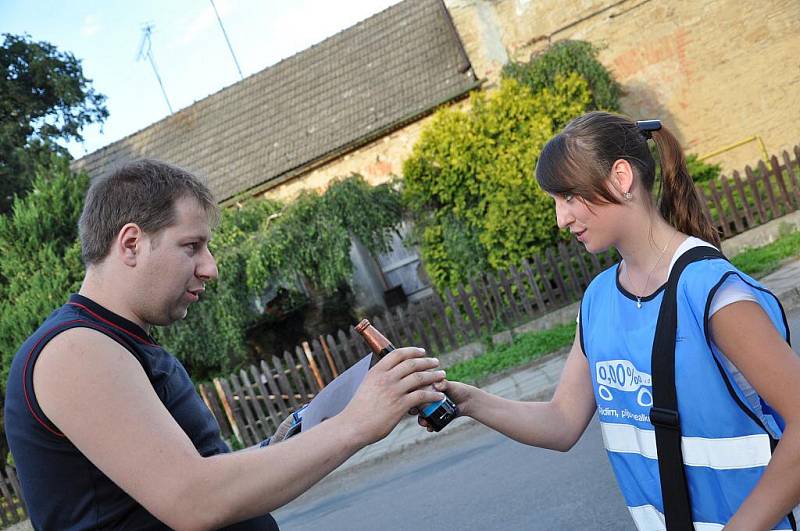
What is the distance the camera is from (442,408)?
6.53 ft

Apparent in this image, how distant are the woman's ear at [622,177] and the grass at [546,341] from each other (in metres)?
7.74

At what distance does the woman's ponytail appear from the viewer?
2.04 m

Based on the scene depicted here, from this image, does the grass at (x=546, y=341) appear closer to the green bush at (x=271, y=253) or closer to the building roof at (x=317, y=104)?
the green bush at (x=271, y=253)

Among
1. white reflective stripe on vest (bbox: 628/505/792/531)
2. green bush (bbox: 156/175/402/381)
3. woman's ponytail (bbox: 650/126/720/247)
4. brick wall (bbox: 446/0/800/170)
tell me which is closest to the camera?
white reflective stripe on vest (bbox: 628/505/792/531)

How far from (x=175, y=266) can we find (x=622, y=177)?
125 centimetres

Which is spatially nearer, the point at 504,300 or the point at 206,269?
the point at 206,269

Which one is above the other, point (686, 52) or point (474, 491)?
point (686, 52)

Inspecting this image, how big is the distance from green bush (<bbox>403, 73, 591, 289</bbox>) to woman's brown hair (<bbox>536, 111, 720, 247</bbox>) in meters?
9.77

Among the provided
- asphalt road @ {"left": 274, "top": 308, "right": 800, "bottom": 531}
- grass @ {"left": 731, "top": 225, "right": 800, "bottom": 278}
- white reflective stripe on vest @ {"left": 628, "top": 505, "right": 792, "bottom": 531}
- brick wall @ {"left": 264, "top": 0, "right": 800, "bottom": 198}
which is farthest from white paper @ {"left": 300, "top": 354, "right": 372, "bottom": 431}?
brick wall @ {"left": 264, "top": 0, "right": 800, "bottom": 198}

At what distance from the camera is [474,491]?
5.77 m

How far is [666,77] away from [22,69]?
1403 centimetres

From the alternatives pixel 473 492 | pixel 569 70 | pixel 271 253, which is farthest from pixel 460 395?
pixel 569 70

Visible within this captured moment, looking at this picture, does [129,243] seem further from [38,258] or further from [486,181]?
[38,258]

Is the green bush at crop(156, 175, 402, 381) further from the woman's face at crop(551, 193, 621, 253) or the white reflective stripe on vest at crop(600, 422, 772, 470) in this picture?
the white reflective stripe on vest at crop(600, 422, 772, 470)
